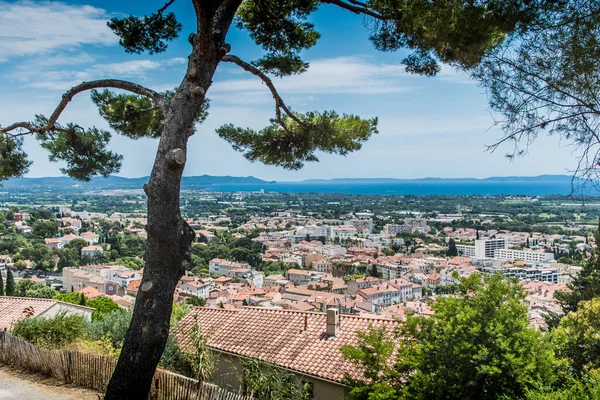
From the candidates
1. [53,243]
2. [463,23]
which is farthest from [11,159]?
[53,243]

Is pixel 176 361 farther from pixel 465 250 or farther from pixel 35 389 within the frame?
pixel 465 250

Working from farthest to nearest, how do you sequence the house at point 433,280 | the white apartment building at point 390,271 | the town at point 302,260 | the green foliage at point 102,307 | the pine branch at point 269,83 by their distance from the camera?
the white apartment building at point 390,271 → the house at point 433,280 → the town at point 302,260 → the green foliage at point 102,307 → the pine branch at point 269,83

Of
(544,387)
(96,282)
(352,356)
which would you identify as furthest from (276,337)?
(96,282)

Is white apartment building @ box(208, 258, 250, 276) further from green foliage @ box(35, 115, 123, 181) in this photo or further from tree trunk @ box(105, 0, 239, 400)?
tree trunk @ box(105, 0, 239, 400)

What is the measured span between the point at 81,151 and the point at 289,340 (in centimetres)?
526

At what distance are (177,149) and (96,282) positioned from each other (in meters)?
53.7

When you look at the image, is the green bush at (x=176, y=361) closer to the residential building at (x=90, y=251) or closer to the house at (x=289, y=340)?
the house at (x=289, y=340)

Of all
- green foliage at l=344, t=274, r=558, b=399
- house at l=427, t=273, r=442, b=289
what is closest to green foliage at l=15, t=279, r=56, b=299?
green foliage at l=344, t=274, r=558, b=399

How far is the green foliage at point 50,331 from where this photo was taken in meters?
8.12

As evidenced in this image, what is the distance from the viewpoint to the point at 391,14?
552 centimetres

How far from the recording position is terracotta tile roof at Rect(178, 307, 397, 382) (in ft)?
29.1

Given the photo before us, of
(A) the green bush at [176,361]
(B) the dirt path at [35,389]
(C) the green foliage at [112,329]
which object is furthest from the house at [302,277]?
(B) the dirt path at [35,389]

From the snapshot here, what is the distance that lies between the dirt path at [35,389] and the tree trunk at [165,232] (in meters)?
2.01

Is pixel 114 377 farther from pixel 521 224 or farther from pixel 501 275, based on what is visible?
pixel 521 224
